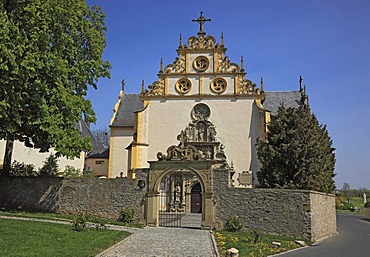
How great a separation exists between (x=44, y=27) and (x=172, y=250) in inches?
451

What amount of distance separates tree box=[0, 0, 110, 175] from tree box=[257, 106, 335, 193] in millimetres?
10856

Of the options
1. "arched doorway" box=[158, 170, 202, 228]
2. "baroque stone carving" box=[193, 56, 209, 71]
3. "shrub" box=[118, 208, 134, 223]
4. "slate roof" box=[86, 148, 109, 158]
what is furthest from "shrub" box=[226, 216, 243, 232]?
"slate roof" box=[86, 148, 109, 158]

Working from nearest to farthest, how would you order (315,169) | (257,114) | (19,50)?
(19,50)
(315,169)
(257,114)

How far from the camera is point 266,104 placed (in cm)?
3512

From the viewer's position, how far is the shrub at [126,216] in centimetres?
1809

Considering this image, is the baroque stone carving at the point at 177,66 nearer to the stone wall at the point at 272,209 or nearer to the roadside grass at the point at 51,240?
the stone wall at the point at 272,209

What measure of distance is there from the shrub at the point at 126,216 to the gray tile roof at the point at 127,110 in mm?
16462

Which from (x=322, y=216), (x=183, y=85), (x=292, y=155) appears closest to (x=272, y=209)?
(x=322, y=216)

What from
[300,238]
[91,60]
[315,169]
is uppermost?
[91,60]

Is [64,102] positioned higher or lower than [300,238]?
higher

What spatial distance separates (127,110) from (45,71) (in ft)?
65.3

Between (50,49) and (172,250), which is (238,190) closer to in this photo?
(172,250)

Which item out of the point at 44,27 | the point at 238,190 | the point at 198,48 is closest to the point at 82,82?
the point at 44,27

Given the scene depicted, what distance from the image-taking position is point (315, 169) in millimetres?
20609
